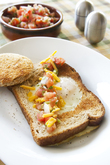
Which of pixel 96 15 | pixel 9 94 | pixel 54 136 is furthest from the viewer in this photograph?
pixel 96 15

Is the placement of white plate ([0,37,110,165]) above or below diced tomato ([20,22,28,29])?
below

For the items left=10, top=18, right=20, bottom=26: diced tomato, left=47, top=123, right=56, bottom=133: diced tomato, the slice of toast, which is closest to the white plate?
the slice of toast

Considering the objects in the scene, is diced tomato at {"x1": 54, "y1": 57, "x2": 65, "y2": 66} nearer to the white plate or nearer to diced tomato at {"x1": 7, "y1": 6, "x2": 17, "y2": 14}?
the white plate

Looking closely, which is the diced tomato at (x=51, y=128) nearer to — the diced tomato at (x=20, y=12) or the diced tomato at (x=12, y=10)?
the diced tomato at (x=20, y=12)

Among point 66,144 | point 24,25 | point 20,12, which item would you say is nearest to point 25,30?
point 24,25

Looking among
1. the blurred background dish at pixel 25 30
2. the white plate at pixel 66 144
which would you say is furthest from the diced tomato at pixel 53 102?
the blurred background dish at pixel 25 30

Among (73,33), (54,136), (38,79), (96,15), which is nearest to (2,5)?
(73,33)

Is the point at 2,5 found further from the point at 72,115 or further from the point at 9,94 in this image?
the point at 72,115
